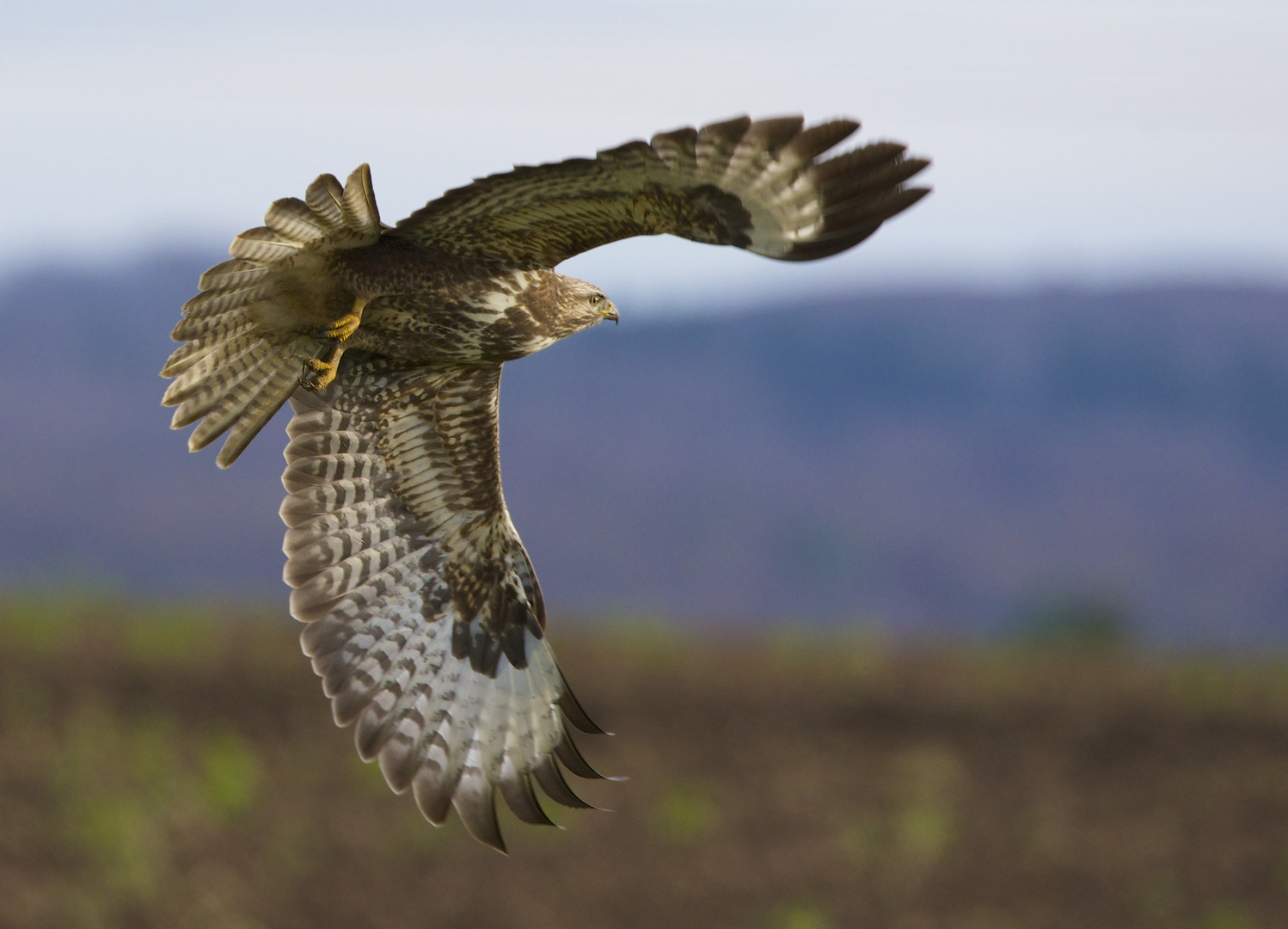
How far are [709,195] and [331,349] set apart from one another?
1.51 meters

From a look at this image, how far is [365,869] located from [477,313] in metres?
7.86

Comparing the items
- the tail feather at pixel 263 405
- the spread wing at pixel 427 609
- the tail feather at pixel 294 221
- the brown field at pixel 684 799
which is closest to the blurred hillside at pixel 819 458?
the brown field at pixel 684 799

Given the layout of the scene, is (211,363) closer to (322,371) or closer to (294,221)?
(322,371)

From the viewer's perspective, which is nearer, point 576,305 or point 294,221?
point 294,221

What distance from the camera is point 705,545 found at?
431 feet

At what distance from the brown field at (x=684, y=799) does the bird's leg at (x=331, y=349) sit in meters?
6.75

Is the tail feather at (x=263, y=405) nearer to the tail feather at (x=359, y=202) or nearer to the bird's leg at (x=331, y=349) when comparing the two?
the bird's leg at (x=331, y=349)

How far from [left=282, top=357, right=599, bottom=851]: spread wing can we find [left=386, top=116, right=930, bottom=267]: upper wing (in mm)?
1491

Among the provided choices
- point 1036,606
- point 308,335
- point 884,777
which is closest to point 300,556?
point 308,335

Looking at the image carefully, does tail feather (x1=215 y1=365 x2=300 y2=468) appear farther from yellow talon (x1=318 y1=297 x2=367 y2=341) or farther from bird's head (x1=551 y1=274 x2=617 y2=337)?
bird's head (x1=551 y1=274 x2=617 y2=337)

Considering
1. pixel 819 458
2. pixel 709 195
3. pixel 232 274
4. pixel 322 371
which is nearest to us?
pixel 709 195

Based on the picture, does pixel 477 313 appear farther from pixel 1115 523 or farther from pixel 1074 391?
pixel 1074 391

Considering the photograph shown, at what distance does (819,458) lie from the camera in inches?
6156

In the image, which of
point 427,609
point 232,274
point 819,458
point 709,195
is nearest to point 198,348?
point 232,274
